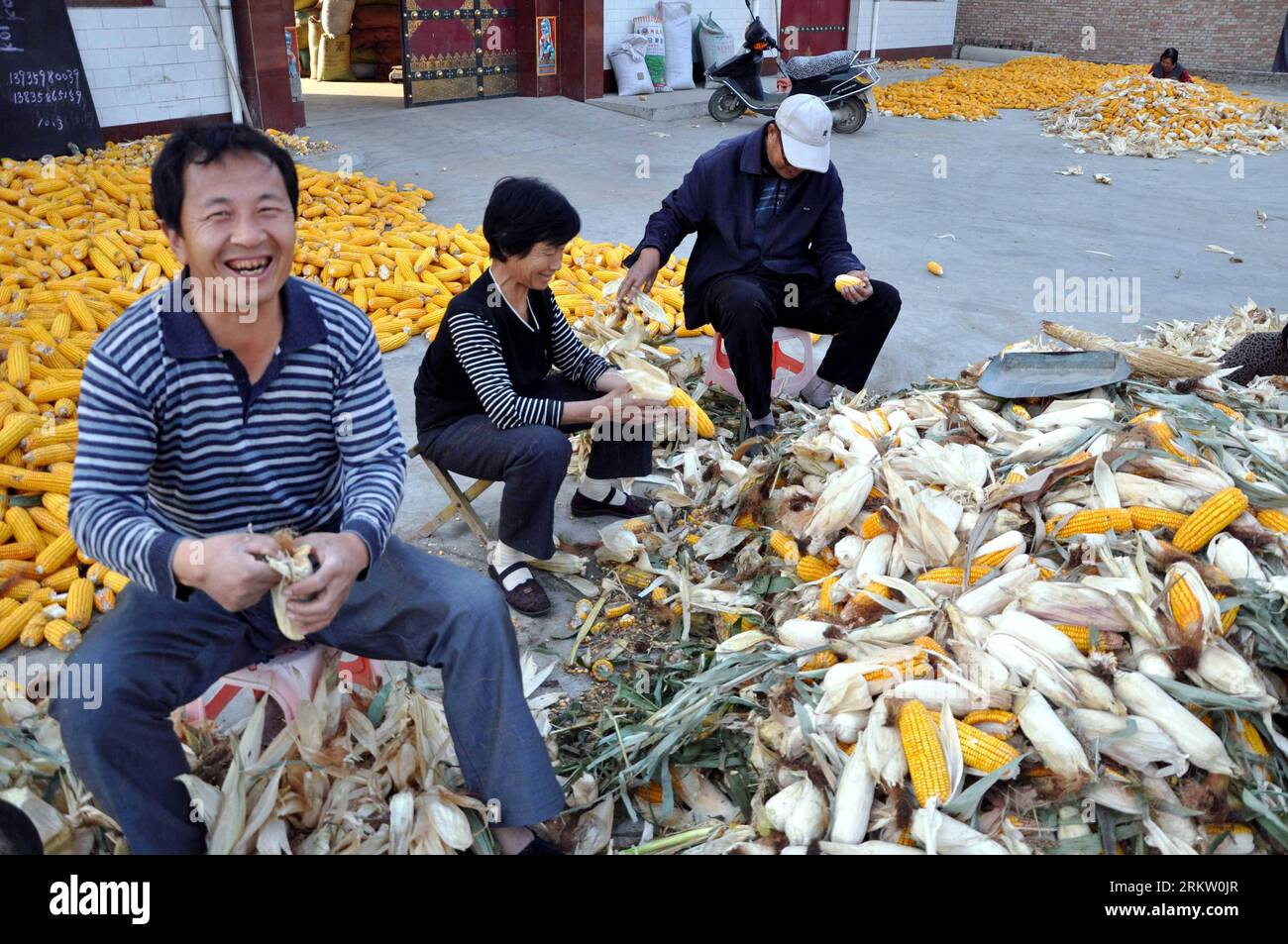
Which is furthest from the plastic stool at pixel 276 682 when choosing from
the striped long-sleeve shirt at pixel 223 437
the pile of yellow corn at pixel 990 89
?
the pile of yellow corn at pixel 990 89

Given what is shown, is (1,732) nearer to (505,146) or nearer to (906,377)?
(906,377)

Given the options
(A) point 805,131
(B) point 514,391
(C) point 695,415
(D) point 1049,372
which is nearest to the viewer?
(B) point 514,391

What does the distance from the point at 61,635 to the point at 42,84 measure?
5846 mm

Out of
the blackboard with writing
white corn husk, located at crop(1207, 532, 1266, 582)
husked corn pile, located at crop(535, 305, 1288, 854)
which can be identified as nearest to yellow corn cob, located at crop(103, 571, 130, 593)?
husked corn pile, located at crop(535, 305, 1288, 854)

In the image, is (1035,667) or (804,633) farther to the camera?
(804,633)

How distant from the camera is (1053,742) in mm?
2037

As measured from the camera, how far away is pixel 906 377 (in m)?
5.12

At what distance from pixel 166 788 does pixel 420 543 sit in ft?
5.91

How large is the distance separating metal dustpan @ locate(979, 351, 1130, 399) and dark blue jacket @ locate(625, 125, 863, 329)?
0.99m

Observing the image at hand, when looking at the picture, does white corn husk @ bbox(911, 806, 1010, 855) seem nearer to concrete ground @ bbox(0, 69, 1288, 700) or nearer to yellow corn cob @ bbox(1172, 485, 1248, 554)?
yellow corn cob @ bbox(1172, 485, 1248, 554)

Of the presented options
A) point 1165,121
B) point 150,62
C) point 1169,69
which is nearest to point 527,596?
point 150,62

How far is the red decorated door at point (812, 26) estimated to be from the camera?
14.3m

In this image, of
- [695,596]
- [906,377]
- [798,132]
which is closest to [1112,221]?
[906,377]

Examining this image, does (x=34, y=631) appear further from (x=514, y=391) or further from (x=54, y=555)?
(x=514, y=391)
